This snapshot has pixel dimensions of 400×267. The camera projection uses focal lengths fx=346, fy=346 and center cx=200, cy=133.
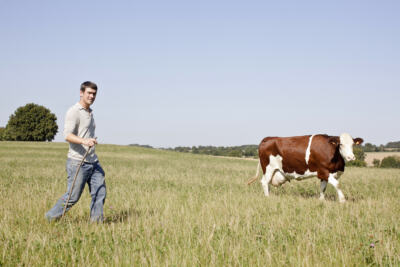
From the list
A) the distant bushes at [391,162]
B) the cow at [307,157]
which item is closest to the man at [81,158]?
the cow at [307,157]

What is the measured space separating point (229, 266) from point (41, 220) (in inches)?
158

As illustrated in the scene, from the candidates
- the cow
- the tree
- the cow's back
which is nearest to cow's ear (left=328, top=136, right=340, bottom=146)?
the cow

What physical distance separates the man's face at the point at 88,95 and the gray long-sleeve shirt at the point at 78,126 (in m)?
0.13

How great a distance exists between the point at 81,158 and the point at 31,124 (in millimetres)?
73680

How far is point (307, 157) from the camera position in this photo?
389 inches

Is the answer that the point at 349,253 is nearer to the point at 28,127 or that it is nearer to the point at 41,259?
the point at 41,259

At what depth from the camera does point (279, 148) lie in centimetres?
1054

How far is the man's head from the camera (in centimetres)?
590

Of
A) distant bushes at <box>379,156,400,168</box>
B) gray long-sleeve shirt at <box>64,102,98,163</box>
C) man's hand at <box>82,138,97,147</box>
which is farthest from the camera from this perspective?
distant bushes at <box>379,156,400,168</box>

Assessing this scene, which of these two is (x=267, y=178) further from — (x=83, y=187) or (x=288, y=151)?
(x=83, y=187)

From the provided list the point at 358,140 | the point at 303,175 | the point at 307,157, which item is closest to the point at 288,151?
the point at 307,157

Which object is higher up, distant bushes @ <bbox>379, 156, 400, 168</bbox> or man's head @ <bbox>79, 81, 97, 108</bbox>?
man's head @ <bbox>79, 81, 97, 108</bbox>

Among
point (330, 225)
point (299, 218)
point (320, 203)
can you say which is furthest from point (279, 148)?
point (330, 225)

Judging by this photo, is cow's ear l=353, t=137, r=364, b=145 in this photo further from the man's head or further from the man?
the man's head
